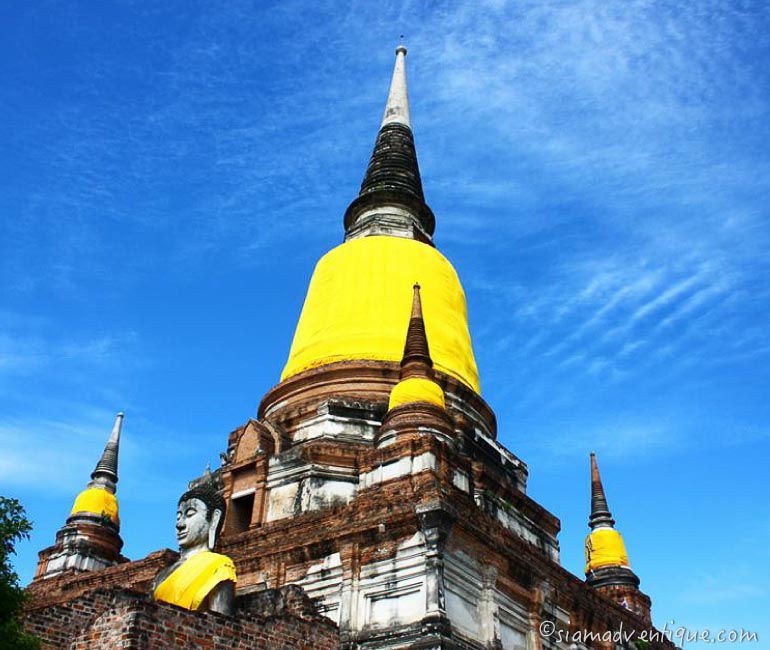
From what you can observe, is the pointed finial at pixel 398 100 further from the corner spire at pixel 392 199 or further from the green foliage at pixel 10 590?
the green foliage at pixel 10 590

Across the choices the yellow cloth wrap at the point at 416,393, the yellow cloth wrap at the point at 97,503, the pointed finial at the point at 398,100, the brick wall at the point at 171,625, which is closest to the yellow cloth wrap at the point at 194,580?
the brick wall at the point at 171,625

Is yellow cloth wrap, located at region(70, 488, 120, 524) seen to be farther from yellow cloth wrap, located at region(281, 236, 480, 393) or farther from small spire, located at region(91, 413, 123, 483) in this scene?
yellow cloth wrap, located at region(281, 236, 480, 393)

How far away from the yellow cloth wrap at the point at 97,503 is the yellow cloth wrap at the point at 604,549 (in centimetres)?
1276

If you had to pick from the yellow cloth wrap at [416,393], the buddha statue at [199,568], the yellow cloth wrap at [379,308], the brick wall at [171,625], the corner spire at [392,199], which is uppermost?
the corner spire at [392,199]

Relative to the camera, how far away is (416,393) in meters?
16.9

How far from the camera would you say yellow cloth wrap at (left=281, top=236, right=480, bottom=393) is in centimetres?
2123

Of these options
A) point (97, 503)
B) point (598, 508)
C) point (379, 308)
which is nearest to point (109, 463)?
point (97, 503)

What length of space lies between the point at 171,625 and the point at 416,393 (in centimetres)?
881

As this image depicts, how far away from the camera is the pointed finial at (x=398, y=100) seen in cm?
2948

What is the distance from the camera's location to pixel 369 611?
14.1 metres

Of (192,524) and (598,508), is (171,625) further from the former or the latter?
(598,508)

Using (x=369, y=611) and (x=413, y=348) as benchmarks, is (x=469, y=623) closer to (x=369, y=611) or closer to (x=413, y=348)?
(x=369, y=611)

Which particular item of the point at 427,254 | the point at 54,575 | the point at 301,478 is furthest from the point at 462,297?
the point at 54,575

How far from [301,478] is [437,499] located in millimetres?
4553
